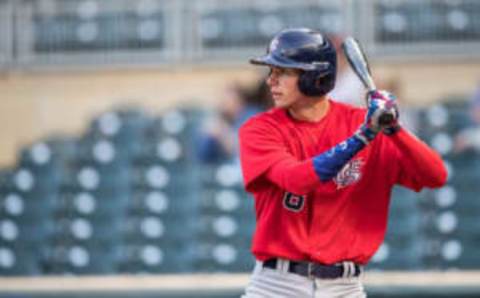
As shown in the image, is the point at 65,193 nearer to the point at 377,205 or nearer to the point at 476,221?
the point at 476,221

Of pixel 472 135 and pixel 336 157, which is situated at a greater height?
pixel 336 157

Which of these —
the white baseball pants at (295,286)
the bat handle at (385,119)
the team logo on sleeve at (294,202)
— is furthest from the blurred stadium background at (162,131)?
the bat handle at (385,119)

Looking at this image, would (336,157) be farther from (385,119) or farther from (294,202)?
(294,202)

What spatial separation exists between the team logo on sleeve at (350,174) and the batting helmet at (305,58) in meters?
0.27

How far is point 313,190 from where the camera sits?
404cm

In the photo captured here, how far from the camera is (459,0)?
31.3 feet

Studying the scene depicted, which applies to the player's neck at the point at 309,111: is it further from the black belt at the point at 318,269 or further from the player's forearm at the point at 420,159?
the black belt at the point at 318,269

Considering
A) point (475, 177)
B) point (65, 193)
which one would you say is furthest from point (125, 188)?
point (475, 177)

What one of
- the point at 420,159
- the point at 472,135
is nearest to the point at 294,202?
the point at 420,159

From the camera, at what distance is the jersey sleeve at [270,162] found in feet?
12.9

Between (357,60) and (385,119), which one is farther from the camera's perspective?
(357,60)

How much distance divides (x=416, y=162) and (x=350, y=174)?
231mm

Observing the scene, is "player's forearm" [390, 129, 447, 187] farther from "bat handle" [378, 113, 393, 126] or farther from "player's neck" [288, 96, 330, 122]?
"player's neck" [288, 96, 330, 122]

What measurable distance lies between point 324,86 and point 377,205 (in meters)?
0.44
